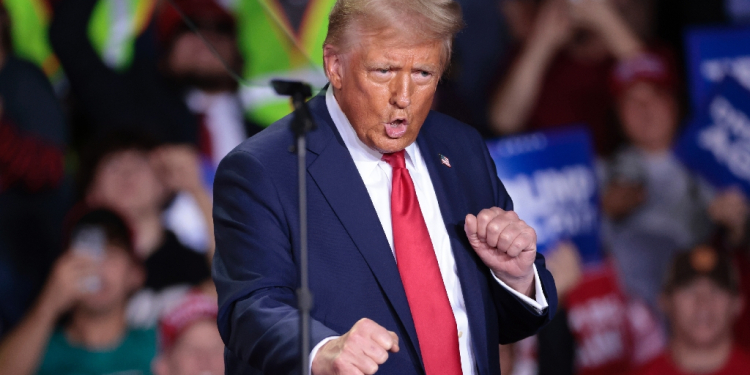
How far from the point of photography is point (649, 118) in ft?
15.2

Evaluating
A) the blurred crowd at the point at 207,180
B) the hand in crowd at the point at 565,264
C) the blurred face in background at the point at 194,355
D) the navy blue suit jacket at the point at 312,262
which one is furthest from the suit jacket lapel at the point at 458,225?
the hand in crowd at the point at 565,264

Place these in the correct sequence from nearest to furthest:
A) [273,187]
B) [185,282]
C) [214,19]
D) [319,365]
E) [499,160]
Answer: [319,365]
[273,187]
[214,19]
[185,282]
[499,160]

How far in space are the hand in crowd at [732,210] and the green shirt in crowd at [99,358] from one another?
305 centimetres

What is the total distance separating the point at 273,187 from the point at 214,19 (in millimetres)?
1097

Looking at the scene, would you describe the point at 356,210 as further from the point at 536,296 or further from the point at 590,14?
the point at 590,14

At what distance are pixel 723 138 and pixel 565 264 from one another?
44.8 inches

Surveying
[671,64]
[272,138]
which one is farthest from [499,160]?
[272,138]

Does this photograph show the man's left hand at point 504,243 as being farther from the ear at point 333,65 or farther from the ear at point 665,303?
the ear at point 665,303

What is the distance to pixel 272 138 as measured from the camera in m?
1.49

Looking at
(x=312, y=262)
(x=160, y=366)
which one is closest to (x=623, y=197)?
(x=160, y=366)

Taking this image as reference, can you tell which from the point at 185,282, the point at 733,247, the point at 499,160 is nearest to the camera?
the point at 185,282

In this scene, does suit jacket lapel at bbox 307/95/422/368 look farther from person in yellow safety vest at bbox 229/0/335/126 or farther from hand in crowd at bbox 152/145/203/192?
hand in crowd at bbox 152/145/203/192

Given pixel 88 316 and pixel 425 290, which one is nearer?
pixel 425 290

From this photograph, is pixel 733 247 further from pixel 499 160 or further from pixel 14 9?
pixel 14 9
